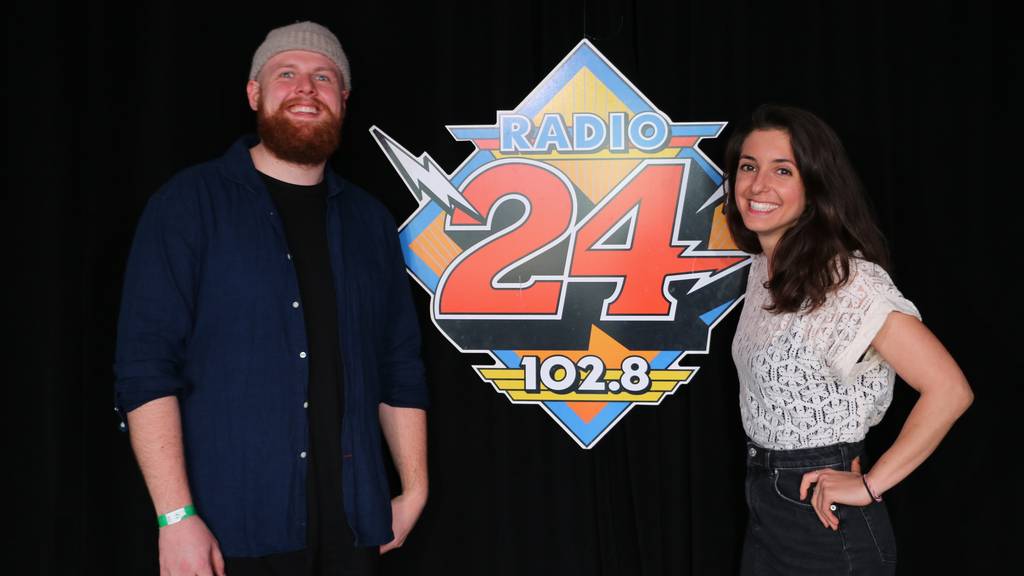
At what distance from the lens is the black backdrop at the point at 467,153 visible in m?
2.17

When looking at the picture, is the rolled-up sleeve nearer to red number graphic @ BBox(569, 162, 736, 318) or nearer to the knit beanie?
the knit beanie

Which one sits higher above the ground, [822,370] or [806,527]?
[822,370]

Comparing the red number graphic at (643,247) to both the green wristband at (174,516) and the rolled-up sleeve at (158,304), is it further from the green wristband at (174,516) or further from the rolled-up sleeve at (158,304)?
the green wristband at (174,516)

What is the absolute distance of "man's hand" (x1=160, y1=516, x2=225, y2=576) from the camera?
155 centimetres

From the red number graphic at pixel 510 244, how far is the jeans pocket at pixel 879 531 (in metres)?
0.98

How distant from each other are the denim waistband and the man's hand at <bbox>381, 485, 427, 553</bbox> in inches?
33.7

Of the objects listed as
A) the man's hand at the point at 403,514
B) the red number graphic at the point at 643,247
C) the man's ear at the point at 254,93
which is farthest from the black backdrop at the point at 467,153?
the man's ear at the point at 254,93

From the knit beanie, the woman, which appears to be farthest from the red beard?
the woman

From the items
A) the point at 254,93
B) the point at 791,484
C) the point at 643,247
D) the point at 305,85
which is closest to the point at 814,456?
the point at 791,484

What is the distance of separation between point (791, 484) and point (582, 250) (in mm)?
900

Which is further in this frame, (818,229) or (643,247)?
(643,247)

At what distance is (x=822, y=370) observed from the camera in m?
1.59

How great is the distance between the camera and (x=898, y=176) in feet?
7.20

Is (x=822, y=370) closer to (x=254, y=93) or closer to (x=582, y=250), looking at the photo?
(x=582, y=250)
